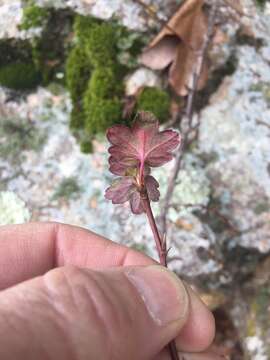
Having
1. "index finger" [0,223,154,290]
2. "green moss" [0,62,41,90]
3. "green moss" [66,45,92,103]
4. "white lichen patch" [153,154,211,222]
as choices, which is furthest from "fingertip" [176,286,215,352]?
"green moss" [0,62,41,90]

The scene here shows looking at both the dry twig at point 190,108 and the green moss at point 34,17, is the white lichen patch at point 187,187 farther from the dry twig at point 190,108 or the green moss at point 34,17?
the green moss at point 34,17

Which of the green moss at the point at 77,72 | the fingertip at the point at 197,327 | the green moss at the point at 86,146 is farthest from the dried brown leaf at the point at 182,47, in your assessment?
the fingertip at the point at 197,327

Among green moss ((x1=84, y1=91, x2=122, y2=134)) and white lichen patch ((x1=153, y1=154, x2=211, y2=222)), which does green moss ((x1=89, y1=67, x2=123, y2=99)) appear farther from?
white lichen patch ((x1=153, y1=154, x2=211, y2=222))

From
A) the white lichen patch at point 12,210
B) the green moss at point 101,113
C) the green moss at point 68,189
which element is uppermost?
the green moss at point 101,113

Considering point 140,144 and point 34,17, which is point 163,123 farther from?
point 140,144

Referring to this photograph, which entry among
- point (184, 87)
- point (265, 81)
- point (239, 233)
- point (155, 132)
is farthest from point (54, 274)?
point (265, 81)

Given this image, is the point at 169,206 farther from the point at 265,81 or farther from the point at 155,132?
the point at 155,132
